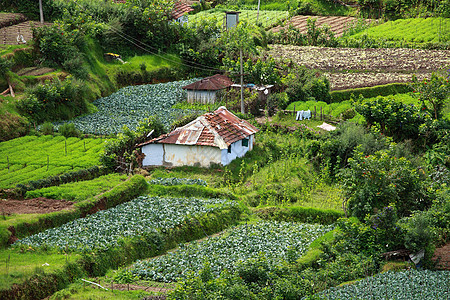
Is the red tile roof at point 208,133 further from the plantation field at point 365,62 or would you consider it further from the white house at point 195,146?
the plantation field at point 365,62

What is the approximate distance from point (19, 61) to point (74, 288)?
2621 cm

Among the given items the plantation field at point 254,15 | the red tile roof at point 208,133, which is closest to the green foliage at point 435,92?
the red tile roof at point 208,133

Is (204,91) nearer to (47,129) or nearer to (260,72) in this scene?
(260,72)

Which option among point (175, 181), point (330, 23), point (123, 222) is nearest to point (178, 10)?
point (330, 23)

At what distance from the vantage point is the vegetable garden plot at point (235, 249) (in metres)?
20.0

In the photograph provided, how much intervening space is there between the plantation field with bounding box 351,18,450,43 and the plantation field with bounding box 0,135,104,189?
117 ft

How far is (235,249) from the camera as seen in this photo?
2225cm

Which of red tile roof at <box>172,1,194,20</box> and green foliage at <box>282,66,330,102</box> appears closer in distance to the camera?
green foliage at <box>282,66,330,102</box>

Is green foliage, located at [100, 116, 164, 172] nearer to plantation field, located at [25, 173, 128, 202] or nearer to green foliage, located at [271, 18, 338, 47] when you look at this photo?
plantation field, located at [25, 173, 128, 202]

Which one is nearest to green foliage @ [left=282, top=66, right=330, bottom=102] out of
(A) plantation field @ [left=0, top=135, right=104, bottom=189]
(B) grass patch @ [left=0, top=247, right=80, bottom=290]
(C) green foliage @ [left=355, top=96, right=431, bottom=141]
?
(C) green foliage @ [left=355, top=96, right=431, bottom=141]

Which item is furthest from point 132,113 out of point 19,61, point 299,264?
point 299,264

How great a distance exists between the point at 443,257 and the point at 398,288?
14.5 ft

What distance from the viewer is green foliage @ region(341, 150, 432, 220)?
82.4 ft

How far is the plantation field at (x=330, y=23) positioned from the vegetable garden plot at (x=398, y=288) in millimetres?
43563
